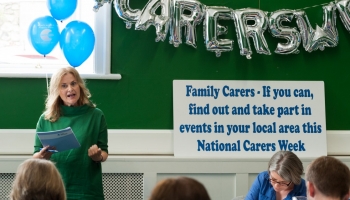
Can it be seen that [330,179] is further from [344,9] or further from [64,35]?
[344,9]

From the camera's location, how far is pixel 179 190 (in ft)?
5.10

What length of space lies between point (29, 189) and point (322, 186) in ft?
3.71

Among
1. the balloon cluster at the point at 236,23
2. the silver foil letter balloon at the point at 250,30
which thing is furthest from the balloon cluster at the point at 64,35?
the silver foil letter balloon at the point at 250,30

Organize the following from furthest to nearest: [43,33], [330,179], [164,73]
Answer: [164,73] < [43,33] < [330,179]

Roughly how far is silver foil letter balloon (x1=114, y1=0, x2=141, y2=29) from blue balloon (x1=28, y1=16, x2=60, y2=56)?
1.75 feet

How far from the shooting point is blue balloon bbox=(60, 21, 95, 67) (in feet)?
13.7

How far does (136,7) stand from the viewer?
463cm

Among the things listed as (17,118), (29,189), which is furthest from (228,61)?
(29,189)

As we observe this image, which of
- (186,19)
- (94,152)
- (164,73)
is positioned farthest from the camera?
(164,73)

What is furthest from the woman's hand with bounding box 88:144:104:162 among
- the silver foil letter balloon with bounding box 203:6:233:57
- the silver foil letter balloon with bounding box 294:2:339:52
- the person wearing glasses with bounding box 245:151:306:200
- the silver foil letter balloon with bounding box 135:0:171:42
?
the silver foil letter balloon with bounding box 294:2:339:52

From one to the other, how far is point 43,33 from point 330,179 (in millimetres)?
2568

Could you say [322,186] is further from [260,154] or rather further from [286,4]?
Result: [286,4]

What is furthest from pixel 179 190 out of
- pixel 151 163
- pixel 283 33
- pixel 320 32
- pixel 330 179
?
pixel 320 32

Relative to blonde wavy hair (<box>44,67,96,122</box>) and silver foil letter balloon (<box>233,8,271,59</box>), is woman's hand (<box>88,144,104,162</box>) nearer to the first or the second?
blonde wavy hair (<box>44,67,96,122</box>)
